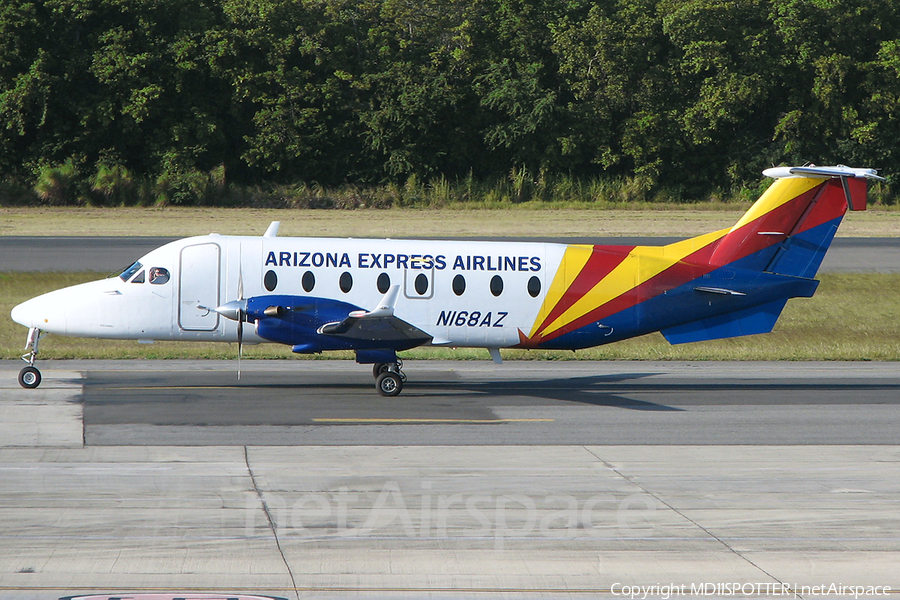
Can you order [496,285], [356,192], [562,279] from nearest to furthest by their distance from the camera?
[496,285] < [562,279] < [356,192]

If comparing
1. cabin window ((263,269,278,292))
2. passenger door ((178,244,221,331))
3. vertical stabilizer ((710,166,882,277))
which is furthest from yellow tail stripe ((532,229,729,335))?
passenger door ((178,244,221,331))

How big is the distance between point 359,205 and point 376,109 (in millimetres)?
6184

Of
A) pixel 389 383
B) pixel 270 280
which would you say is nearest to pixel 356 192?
pixel 270 280

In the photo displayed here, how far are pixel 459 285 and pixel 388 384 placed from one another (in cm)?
219

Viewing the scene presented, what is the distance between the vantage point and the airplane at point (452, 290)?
17.7 meters

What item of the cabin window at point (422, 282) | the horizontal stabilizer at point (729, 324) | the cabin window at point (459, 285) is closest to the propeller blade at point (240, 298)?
the cabin window at point (422, 282)

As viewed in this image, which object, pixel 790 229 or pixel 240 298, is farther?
pixel 790 229

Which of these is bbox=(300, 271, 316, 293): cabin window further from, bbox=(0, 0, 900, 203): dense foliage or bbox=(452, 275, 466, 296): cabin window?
bbox=(0, 0, 900, 203): dense foliage

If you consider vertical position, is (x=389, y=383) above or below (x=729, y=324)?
below

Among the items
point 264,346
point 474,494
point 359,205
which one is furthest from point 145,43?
point 474,494

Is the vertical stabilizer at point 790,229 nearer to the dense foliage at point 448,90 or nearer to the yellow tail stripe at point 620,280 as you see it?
the yellow tail stripe at point 620,280

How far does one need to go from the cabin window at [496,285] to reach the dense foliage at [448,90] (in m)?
38.8

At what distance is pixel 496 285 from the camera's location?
18281mm

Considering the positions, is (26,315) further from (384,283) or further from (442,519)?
(442,519)
